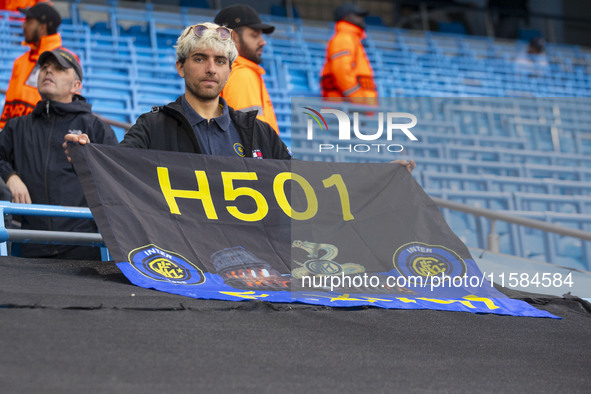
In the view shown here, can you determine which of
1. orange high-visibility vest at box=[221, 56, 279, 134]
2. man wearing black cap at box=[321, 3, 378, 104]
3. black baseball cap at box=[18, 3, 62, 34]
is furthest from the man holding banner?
man wearing black cap at box=[321, 3, 378, 104]

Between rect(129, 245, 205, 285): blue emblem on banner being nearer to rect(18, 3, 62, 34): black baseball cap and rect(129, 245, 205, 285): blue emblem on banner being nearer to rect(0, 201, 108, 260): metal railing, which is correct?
rect(0, 201, 108, 260): metal railing

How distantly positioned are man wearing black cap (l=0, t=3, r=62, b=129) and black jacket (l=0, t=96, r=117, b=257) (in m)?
0.91

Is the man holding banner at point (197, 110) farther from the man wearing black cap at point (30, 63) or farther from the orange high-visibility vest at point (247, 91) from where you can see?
the man wearing black cap at point (30, 63)

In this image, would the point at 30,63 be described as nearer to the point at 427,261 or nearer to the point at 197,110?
the point at 197,110

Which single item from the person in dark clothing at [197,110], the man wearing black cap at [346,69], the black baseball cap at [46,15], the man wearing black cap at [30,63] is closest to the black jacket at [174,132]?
the person in dark clothing at [197,110]

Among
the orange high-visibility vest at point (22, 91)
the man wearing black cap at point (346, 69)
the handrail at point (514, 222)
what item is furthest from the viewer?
the man wearing black cap at point (346, 69)

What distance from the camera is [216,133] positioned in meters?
3.13

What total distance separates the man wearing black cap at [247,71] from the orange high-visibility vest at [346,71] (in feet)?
7.85

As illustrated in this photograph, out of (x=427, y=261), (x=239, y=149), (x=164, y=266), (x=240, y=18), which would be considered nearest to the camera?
(x=164, y=266)

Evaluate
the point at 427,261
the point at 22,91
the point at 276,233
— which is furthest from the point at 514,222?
the point at 22,91

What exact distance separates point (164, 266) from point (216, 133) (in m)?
0.65

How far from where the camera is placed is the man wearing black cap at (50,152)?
11.1 ft

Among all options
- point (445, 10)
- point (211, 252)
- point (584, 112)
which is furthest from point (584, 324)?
point (445, 10)

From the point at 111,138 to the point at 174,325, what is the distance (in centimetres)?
157
